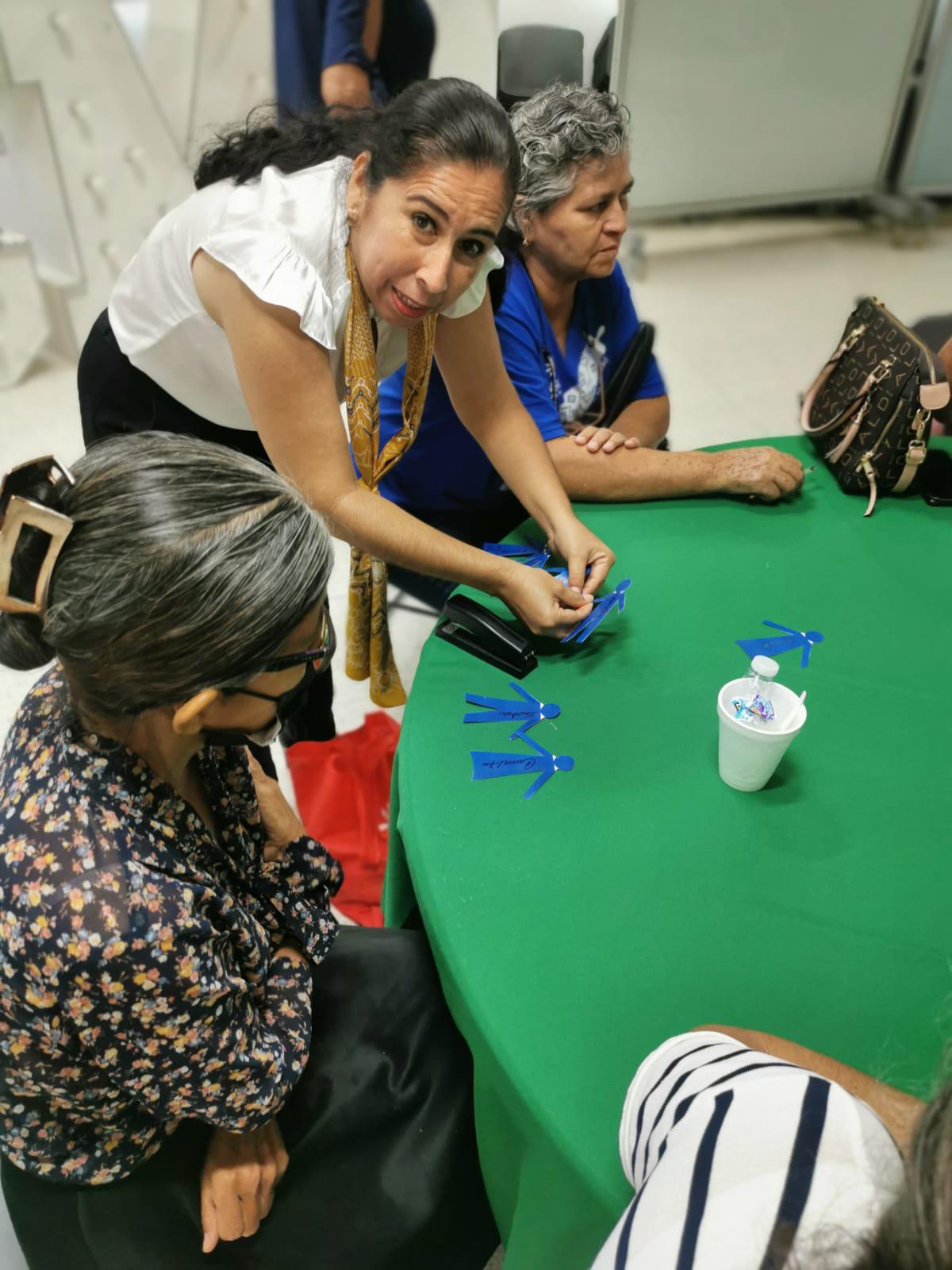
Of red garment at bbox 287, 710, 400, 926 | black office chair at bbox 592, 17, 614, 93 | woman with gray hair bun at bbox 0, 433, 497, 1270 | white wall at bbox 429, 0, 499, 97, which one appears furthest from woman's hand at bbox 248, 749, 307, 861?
white wall at bbox 429, 0, 499, 97

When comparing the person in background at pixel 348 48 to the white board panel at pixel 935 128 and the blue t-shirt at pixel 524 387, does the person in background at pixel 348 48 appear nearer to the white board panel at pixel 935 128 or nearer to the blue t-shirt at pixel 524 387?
the blue t-shirt at pixel 524 387

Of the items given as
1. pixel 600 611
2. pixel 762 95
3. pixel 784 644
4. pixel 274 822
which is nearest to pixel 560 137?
pixel 600 611

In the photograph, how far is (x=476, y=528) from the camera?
2.01 m

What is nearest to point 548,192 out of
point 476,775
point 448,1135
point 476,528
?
point 476,528

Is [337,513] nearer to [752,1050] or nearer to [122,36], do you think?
[752,1050]

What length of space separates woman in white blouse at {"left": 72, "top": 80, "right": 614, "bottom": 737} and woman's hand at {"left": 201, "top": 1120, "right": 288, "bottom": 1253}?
29.7 inches

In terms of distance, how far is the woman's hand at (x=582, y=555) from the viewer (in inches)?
57.3

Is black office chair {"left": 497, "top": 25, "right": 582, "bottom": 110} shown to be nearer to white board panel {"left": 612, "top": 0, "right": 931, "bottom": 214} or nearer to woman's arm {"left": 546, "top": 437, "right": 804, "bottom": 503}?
woman's arm {"left": 546, "top": 437, "right": 804, "bottom": 503}

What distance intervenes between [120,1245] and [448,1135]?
370 millimetres

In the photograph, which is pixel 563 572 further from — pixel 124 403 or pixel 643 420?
pixel 124 403

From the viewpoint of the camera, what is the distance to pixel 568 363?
1945 mm

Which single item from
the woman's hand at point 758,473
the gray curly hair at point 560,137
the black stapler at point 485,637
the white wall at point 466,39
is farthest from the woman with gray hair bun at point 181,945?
the white wall at point 466,39

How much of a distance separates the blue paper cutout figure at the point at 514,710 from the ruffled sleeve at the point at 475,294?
642mm

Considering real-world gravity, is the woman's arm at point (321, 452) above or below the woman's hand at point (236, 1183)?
above
